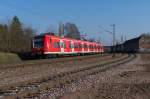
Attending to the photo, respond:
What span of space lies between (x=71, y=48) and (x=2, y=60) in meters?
14.9

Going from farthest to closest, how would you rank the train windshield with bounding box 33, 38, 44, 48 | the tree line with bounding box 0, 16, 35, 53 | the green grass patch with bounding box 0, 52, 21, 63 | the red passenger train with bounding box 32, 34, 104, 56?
the tree line with bounding box 0, 16, 35, 53 → the train windshield with bounding box 33, 38, 44, 48 → the red passenger train with bounding box 32, 34, 104, 56 → the green grass patch with bounding box 0, 52, 21, 63

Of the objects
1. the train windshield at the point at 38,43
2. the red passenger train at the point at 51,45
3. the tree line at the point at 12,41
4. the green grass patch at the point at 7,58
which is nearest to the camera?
the green grass patch at the point at 7,58

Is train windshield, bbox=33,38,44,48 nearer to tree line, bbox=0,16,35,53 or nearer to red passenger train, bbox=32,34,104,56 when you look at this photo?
red passenger train, bbox=32,34,104,56

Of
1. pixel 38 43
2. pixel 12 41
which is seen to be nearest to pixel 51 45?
pixel 38 43

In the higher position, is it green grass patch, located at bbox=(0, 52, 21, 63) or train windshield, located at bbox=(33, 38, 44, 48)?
train windshield, located at bbox=(33, 38, 44, 48)

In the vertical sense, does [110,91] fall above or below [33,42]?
below

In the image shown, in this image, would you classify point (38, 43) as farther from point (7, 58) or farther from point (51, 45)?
point (7, 58)

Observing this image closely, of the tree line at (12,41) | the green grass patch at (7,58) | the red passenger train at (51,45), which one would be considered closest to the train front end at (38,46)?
the red passenger train at (51,45)

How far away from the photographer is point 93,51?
2721 inches

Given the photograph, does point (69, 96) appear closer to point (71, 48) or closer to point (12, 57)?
point (12, 57)

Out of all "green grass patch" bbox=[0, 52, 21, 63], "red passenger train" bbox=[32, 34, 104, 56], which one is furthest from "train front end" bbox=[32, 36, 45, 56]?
"green grass patch" bbox=[0, 52, 21, 63]

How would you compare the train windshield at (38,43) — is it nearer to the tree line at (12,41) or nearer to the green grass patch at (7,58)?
the green grass patch at (7,58)

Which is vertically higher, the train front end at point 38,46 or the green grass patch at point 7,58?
the train front end at point 38,46

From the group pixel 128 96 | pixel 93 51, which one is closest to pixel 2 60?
pixel 128 96
